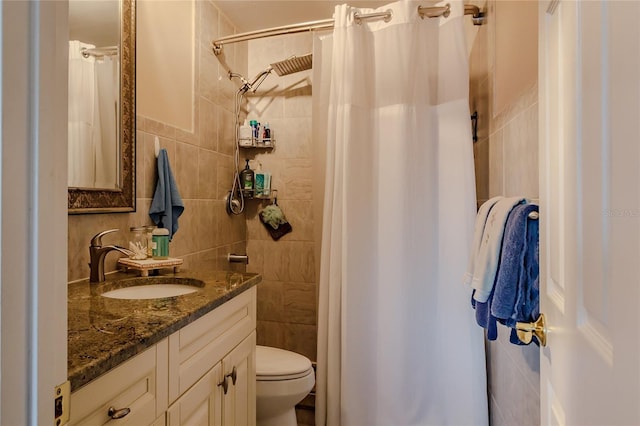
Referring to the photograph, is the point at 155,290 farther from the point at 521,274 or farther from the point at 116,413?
the point at 521,274

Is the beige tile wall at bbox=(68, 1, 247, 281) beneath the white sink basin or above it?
above

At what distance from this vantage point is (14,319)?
1.22ft

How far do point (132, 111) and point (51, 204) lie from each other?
4.07ft

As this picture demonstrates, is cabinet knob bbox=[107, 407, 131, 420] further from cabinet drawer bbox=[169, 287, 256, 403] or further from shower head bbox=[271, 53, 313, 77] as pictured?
shower head bbox=[271, 53, 313, 77]

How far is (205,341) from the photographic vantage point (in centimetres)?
106

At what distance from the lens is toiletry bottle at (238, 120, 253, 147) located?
8.04 feet

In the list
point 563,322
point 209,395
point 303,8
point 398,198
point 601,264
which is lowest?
point 209,395

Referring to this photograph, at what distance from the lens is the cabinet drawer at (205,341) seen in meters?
0.92

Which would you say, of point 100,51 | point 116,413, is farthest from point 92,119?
point 116,413

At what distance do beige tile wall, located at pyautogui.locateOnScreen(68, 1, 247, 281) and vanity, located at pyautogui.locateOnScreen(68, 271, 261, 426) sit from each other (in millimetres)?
232

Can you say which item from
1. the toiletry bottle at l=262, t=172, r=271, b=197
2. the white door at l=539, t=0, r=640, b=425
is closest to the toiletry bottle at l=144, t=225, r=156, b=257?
the toiletry bottle at l=262, t=172, r=271, b=197

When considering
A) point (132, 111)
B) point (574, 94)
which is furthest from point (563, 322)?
point (132, 111)

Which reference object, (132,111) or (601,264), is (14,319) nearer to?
(601,264)

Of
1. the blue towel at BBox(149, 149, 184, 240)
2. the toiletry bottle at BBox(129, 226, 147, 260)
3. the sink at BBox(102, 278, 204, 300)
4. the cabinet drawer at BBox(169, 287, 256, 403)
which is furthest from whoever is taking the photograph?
the blue towel at BBox(149, 149, 184, 240)
